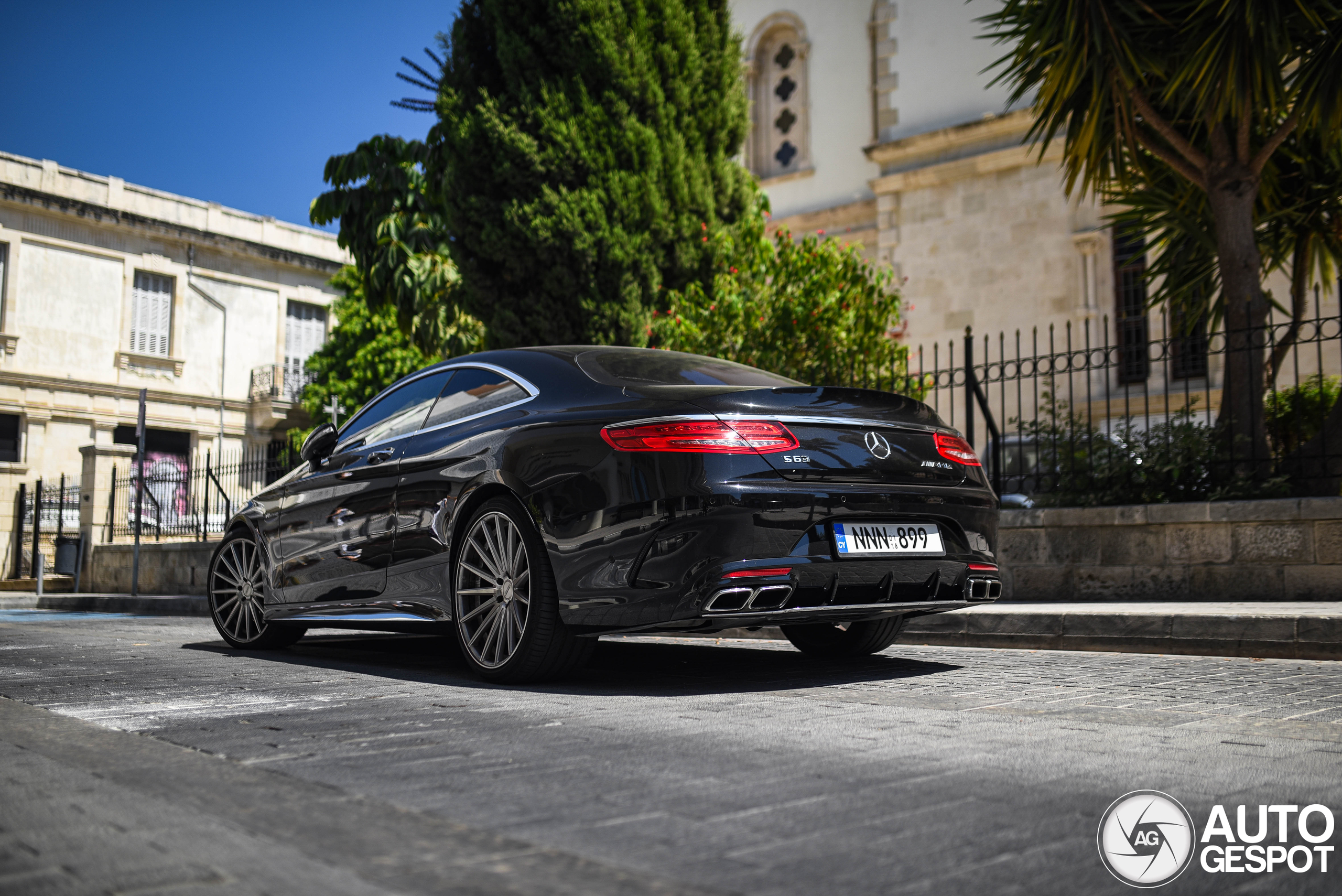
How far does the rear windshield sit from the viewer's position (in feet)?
15.3

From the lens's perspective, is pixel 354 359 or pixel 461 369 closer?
pixel 461 369

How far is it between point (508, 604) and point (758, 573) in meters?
1.11

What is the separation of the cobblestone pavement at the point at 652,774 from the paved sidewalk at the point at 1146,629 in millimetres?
1040

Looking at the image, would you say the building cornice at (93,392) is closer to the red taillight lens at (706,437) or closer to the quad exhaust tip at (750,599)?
the red taillight lens at (706,437)

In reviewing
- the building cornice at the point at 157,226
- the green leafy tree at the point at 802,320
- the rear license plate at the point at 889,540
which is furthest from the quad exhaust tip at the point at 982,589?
the building cornice at the point at 157,226

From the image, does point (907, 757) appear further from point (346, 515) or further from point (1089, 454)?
point (1089, 454)

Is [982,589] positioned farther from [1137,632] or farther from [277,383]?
[277,383]

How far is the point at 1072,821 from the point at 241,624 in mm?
5277

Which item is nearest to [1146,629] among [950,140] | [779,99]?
[950,140]

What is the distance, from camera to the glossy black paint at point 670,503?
4031mm

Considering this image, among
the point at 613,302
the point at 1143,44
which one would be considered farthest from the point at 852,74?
the point at 1143,44

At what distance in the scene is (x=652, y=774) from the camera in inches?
109

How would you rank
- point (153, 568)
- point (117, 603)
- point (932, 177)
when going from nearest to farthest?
point (117, 603) → point (153, 568) → point (932, 177)

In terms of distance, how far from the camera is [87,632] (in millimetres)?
8766
